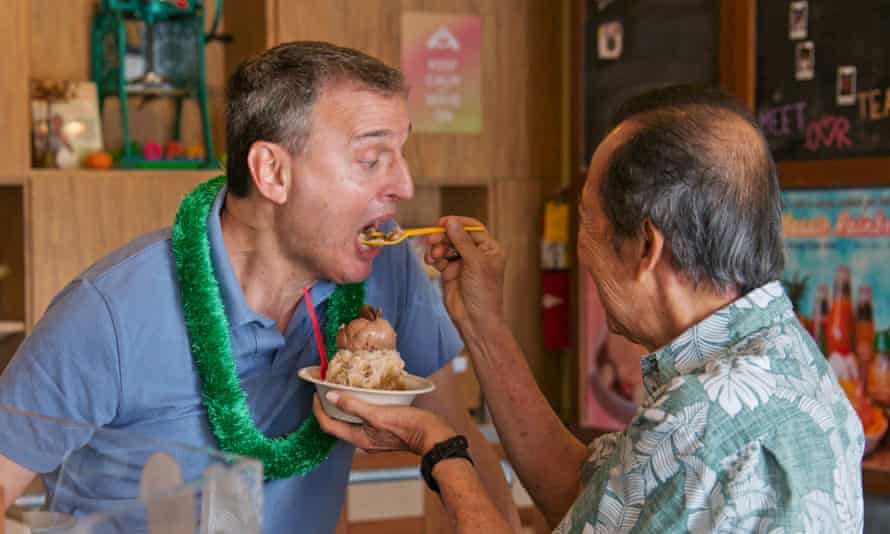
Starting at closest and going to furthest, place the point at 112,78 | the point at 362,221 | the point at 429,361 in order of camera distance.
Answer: the point at 362,221 → the point at 429,361 → the point at 112,78

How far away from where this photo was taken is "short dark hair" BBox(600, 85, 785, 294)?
1.14 metres

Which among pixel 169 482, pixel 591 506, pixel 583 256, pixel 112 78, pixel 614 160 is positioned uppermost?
pixel 112 78

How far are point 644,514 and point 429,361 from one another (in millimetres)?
733

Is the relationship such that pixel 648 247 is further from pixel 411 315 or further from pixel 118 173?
pixel 118 173

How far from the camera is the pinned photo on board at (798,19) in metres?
2.85

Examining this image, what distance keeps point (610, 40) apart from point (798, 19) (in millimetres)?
690

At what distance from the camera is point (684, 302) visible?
1202mm

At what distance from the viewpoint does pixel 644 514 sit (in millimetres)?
1073

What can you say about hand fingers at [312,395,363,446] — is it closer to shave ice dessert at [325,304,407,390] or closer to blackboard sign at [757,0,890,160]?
shave ice dessert at [325,304,407,390]

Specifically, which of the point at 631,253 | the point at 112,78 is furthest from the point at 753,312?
the point at 112,78

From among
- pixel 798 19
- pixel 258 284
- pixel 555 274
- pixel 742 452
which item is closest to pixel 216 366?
pixel 258 284

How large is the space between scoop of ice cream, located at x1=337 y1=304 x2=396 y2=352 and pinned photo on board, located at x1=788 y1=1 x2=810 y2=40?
5.98 feet

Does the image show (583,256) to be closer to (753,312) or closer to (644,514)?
(753,312)

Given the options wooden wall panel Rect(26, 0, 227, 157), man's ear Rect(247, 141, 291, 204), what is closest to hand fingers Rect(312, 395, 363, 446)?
man's ear Rect(247, 141, 291, 204)
